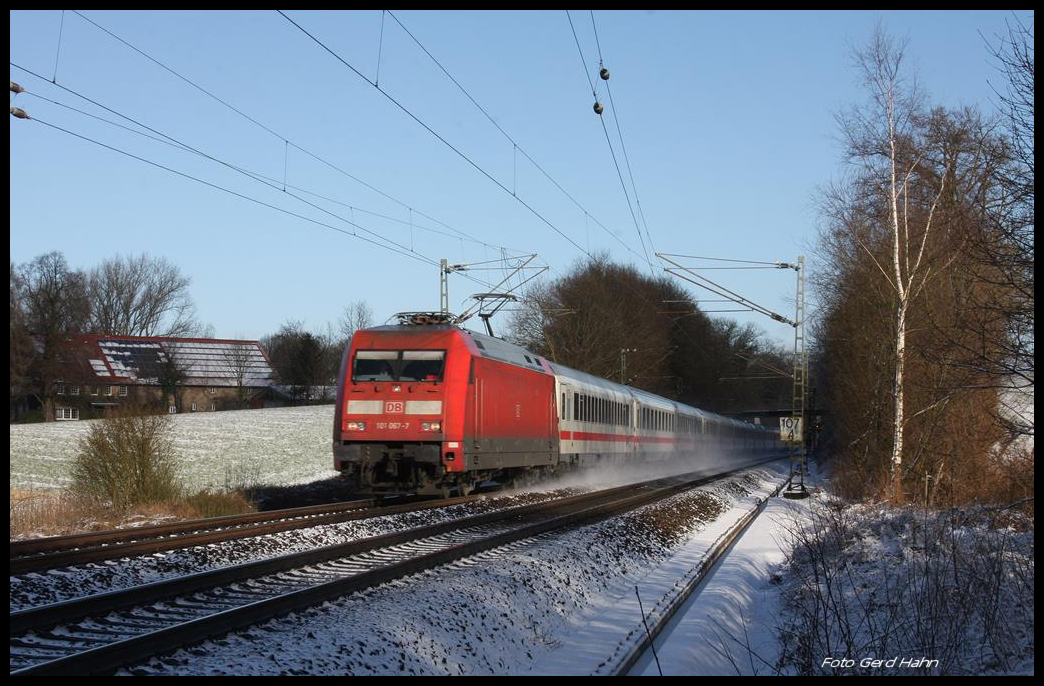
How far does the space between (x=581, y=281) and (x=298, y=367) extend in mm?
22960

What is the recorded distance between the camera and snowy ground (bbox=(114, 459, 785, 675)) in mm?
6125

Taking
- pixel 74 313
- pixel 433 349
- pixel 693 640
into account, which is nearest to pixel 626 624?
pixel 693 640

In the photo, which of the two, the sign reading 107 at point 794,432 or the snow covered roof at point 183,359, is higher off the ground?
the snow covered roof at point 183,359

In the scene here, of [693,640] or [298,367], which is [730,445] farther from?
[693,640]

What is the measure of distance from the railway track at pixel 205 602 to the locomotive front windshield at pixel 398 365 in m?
5.06

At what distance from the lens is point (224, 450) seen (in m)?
34.8

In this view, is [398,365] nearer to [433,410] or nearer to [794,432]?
[433,410]

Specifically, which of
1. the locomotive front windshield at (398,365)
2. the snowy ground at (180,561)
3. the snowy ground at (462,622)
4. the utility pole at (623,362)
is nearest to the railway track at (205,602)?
the snowy ground at (462,622)

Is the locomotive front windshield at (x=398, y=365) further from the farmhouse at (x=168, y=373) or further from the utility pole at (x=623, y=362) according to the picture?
→ the farmhouse at (x=168, y=373)

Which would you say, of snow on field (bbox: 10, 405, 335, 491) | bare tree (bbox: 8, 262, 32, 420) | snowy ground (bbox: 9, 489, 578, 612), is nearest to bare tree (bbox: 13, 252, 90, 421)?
bare tree (bbox: 8, 262, 32, 420)

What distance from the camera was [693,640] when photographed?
814cm
